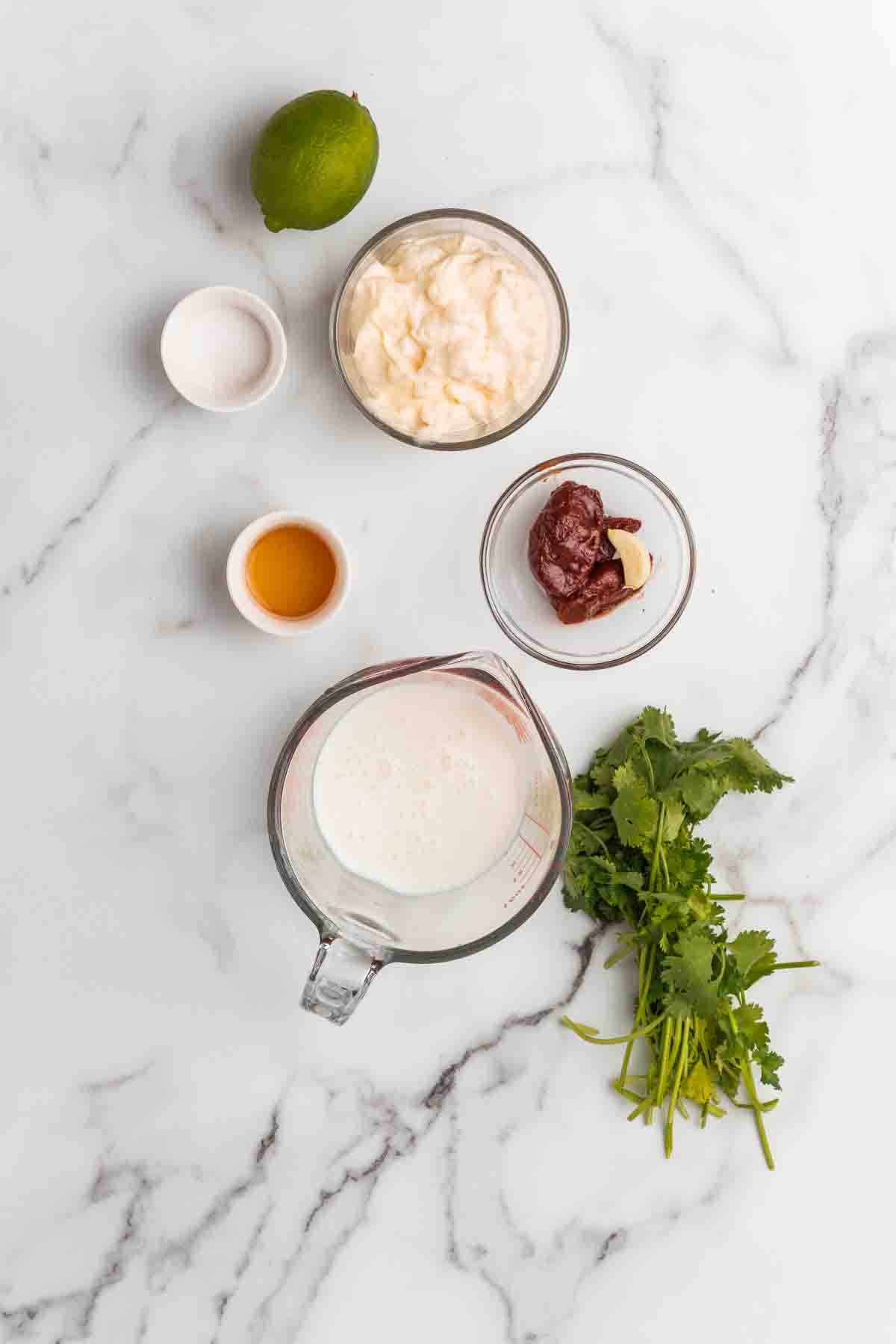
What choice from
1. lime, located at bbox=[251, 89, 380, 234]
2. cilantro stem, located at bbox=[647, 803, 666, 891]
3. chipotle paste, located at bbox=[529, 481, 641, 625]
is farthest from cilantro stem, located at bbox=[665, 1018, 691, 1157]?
lime, located at bbox=[251, 89, 380, 234]

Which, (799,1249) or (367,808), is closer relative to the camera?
(367,808)

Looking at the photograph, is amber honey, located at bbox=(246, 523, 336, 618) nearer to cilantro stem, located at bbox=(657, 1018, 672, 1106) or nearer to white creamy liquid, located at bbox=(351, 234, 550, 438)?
white creamy liquid, located at bbox=(351, 234, 550, 438)

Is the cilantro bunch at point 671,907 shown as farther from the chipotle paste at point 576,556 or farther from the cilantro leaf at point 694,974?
the chipotle paste at point 576,556

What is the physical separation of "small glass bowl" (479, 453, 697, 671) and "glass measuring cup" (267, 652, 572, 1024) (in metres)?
0.21

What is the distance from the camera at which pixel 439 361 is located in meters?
1.69

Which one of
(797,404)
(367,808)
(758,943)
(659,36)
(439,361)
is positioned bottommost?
(367,808)

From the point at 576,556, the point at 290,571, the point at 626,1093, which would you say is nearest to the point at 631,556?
the point at 576,556

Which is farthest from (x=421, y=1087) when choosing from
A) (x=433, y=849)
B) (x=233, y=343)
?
(x=233, y=343)

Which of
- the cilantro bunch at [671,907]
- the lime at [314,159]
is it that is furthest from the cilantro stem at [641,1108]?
the lime at [314,159]

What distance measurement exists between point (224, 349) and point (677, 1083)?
137cm

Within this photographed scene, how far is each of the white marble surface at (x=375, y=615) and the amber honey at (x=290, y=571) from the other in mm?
83

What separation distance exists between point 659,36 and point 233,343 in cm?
88

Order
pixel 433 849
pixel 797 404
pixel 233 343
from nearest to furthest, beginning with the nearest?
pixel 433 849 < pixel 233 343 < pixel 797 404

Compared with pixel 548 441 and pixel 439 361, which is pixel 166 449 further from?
pixel 548 441
